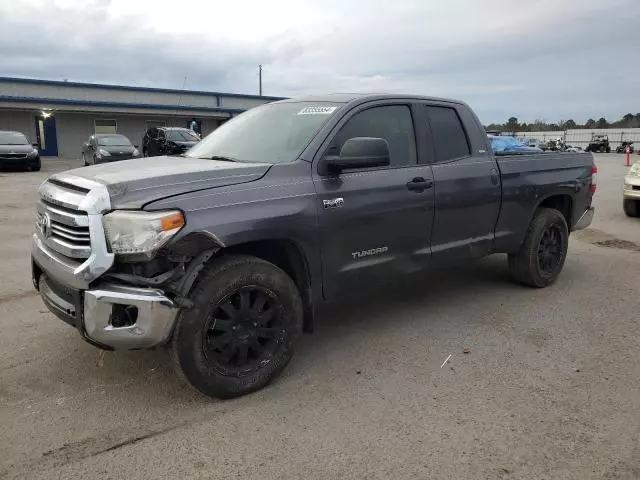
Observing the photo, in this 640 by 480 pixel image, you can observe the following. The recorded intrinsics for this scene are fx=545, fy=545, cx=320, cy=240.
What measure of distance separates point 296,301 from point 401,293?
2.23m

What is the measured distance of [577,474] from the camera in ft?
8.73

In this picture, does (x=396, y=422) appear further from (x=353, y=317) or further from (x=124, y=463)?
(x=353, y=317)

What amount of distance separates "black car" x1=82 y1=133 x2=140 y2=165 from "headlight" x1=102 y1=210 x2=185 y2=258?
17.5m

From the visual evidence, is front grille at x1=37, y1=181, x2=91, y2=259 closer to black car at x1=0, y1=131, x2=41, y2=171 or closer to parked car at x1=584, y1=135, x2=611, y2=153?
black car at x1=0, y1=131, x2=41, y2=171

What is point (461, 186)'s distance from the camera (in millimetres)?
4680

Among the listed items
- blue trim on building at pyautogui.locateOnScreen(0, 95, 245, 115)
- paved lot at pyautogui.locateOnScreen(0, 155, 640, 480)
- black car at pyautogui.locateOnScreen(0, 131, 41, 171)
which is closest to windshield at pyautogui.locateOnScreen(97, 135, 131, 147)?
black car at pyautogui.locateOnScreen(0, 131, 41, 171)

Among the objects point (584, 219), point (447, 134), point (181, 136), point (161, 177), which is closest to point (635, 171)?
point (584, 219)

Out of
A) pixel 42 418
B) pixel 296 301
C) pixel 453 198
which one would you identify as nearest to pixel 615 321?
pixel 453 198

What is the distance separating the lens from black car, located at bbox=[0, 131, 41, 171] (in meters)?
19.5

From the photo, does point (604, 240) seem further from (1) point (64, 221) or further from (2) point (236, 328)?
(1) point (64, 221)

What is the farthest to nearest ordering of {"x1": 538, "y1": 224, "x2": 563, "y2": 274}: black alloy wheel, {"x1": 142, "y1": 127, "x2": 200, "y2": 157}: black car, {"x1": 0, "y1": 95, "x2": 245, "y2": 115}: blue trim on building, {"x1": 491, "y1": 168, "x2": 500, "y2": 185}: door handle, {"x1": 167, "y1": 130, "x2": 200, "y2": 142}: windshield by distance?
{"x1": 0, "y1": 95, "x2": 245, "y2": 115}: blue trim on building
{"x1": 167, "y1": 130, "x2": 200, "y2": 142}: windshield
{"x1": 142, "y1": 127, "x2": 200, "y2": 157}: black car
{"x1": 538, "y1": 224, "x2": 563, "y2": 274}: black alloy wheel
{"x1": 491, "y1": 168, "x2": 500, "y2": 185}: door handle

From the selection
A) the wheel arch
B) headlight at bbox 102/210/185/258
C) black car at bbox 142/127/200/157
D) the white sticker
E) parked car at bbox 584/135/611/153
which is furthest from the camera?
parked car at bbox 584/135/611/153

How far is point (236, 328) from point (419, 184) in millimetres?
1901

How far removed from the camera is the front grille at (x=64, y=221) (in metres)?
3.08
